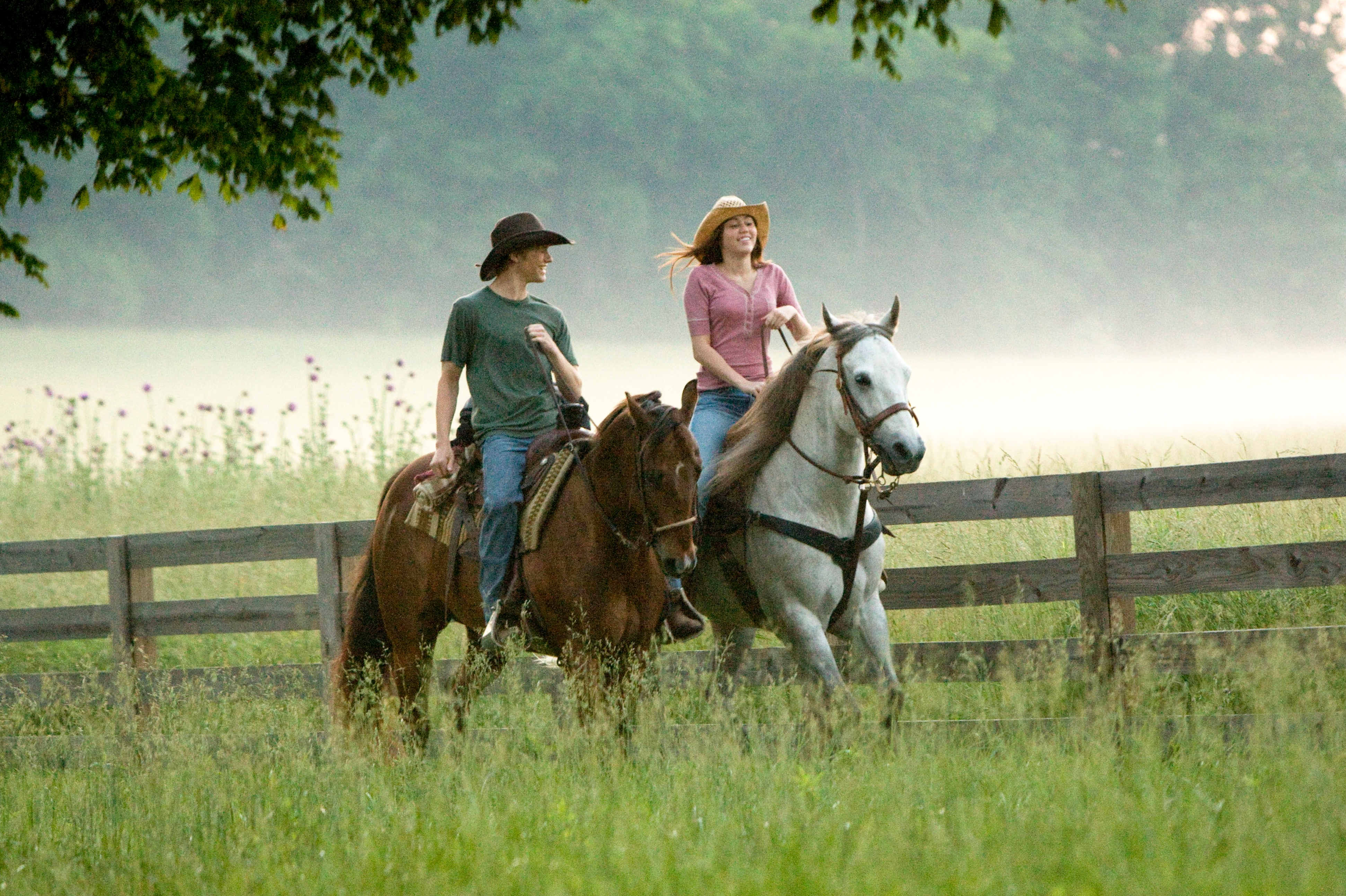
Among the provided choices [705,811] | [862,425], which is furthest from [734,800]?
[862,425]

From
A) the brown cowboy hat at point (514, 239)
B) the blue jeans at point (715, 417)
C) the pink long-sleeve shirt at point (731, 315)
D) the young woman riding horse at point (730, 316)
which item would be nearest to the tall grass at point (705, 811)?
the blue jeans at point (715, 417)

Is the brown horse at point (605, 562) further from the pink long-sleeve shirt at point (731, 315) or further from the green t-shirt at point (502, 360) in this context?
the pink long-sleeve shirt at point (731, 315)

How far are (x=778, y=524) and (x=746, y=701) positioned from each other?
5.85 feet

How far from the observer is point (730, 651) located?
25.1ft

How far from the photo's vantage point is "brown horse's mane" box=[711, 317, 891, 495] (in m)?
6.48

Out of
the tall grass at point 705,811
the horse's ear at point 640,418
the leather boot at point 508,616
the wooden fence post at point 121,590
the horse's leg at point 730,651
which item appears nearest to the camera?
the tall grass at point 705,811

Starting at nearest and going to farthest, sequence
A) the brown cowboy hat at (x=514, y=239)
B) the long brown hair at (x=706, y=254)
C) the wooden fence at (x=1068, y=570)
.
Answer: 1. the brown cowboy hat at (x=514, y=239)
2. the wooden fence at (x=1068, y=570)
3. the long brown hair at (x=706, y=254)

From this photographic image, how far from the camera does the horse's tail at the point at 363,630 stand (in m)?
7.25

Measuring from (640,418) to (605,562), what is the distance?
0.69 metres

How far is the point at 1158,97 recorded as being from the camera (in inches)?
1547

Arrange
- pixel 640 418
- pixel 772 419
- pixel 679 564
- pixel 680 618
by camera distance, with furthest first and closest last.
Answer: pixel 772 419
pixel 680 618
pixel 640 418
pixel 679 564

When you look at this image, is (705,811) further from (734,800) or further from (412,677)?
(412,677)

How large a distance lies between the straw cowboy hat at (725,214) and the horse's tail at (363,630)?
220cm

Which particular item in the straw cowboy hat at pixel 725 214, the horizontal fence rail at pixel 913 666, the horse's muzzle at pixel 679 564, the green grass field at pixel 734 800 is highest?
the straw cowboy hat at pixel 725 214
